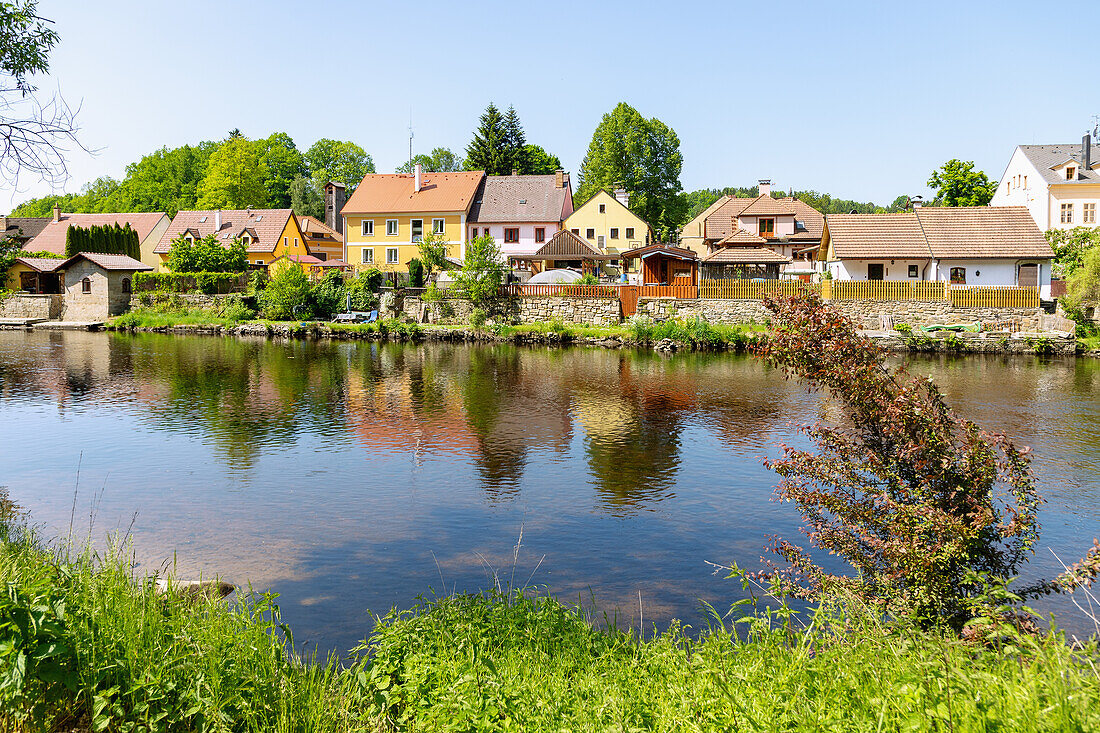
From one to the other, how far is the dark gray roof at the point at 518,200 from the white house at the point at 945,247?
81.2 ft

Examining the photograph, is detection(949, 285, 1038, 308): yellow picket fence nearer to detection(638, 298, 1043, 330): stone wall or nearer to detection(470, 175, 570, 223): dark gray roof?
detection(638, 298, 1043, 330): stone wall

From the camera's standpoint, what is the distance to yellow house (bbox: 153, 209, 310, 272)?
69.6 m

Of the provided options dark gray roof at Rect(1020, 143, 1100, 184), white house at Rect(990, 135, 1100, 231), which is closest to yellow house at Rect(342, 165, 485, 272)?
white house at Rect(990, 135, 1100, 231)

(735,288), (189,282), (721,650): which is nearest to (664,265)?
(735,288)

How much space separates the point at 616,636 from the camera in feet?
23.2

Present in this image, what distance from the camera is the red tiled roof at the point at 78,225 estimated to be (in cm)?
6969

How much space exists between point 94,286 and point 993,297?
5652 cm

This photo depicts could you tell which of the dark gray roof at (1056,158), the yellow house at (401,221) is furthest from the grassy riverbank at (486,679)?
the dark gray roof at (1056,158)

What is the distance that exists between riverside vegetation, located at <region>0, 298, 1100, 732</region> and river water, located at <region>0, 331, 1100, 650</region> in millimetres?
1881

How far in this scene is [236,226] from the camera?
236 feet

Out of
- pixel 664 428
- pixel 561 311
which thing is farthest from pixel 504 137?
pixel 664 428

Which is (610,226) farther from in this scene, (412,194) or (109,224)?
(109,224)

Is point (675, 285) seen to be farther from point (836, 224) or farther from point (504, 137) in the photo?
point (504, 137)

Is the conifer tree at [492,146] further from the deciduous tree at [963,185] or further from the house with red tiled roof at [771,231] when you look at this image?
the deciduous tree at [963,185]
